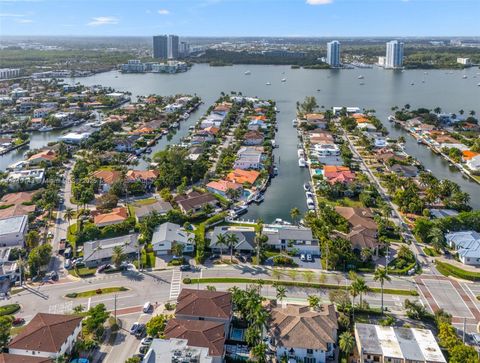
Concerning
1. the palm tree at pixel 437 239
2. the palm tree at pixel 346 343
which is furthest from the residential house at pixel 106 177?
the palm tree at pixel 346 343

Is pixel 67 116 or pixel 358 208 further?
pixel 67 116

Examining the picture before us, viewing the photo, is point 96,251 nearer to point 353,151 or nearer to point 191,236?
point 191,236

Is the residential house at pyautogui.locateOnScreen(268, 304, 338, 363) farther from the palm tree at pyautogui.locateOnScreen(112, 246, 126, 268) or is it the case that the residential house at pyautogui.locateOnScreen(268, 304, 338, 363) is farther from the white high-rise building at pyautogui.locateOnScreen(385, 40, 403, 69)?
the white high-rise building at pyautogui.locateOnScreen(385, 40, 403, 69)

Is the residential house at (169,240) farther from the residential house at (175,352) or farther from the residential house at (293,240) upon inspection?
the residential house at (175,352)

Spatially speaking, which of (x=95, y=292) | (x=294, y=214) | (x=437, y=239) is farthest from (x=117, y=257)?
(x=437, y=239)

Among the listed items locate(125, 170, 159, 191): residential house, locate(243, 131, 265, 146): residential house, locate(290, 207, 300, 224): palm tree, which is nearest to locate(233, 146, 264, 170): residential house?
locate(243, 131, 265, 146): residential house

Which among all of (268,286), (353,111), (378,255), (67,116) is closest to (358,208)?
(378,255)
